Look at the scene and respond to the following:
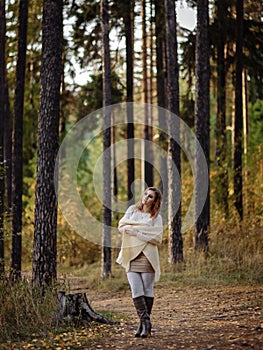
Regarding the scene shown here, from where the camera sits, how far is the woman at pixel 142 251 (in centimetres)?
953

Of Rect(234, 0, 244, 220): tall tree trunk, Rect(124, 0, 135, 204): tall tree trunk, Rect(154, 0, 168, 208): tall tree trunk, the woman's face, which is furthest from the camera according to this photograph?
Rect(154, 0, 168, 208): tall tree trunk

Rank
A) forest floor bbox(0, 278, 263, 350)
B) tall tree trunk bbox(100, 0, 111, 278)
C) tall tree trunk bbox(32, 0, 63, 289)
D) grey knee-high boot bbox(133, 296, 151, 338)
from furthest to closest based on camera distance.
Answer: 1. tall tree trunk bbox(100, 0, 111, 278)
2. tall tree trunk bbox(32, 0, 63, 289)
3. grey knee-high boot bbox(133, 296, 151, 338)
4. forest floor bbox(0, 278, 263, 350)

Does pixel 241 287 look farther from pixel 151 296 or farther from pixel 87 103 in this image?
pixel 87 103

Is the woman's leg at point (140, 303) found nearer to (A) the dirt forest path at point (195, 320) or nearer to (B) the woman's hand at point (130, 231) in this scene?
(A) the dirt forest path at point (195, 320)

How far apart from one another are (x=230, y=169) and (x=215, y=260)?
5.28 metres

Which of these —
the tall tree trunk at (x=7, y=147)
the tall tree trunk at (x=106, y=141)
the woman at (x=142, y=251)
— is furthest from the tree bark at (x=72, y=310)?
the tall tree trunk at (x=7, y=147)

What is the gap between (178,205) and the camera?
60.5ft

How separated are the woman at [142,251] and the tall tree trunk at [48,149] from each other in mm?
3124

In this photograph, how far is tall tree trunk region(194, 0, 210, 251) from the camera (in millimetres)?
18469

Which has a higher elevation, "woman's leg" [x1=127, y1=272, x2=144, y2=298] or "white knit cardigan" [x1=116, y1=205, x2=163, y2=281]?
"white knit cardigan" [x1=116, y1=205, x2=163, y2=281]

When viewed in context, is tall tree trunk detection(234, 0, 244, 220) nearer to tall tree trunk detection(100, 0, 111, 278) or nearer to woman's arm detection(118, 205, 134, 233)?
tall tree trunk detection(100, 0, 111, 278)

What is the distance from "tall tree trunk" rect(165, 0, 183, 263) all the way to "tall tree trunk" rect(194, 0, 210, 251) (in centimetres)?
62

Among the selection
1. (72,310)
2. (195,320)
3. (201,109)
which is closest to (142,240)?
(72,310)

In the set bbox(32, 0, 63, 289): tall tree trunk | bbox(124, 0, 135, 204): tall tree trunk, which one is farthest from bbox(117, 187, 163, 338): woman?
bbox(124, 0, 135, 204): tall tree trunk
